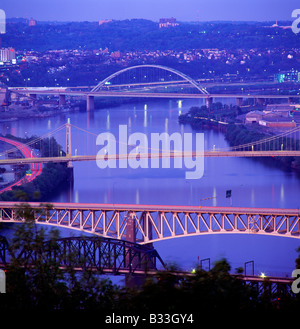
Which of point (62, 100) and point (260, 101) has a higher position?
point (62, 100)

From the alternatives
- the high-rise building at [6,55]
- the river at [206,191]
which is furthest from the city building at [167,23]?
the river at [206,191]

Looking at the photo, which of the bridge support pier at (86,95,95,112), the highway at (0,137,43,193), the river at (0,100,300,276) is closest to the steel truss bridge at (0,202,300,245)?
the river at (0,100,300,276)

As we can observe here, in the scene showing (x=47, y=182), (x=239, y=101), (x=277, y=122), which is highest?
(x=239, y=101)

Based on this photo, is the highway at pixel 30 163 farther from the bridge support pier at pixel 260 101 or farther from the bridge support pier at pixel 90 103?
the bridge support pier at pixel 260 101

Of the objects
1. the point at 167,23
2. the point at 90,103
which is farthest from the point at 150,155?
the point at 167,23

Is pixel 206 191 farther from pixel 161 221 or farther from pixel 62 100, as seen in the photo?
pixel 62 100

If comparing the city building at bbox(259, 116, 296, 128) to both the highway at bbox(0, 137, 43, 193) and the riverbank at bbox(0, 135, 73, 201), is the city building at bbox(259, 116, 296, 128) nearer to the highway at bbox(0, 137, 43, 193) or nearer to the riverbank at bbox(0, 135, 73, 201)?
the highway at bbox(0, 137, 43, 193)
